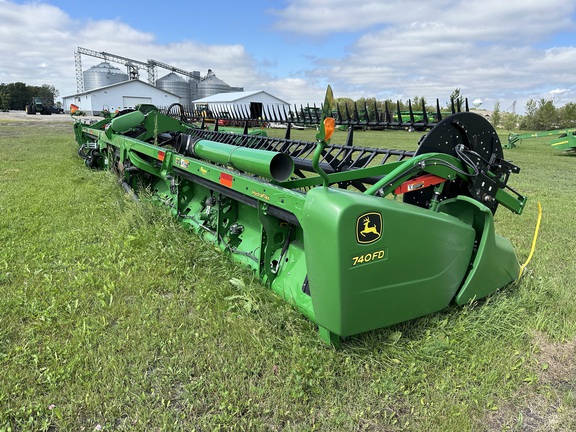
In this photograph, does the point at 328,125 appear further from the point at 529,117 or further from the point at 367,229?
the point at 529,117

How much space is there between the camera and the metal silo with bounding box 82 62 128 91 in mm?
65812

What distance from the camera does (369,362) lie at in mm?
2424

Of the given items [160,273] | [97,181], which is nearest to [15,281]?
[160,273]

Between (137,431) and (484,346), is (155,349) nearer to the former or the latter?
(137,431)

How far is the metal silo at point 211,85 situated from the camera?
197 feet

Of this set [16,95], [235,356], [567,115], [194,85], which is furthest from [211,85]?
[235,356]

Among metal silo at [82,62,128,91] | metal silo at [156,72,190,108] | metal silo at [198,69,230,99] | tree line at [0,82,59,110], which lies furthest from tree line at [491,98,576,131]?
tree line at [0,82,59,110]

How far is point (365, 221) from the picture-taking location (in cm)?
204

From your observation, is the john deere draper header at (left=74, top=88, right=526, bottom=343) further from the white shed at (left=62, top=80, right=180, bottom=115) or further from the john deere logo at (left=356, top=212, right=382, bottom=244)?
the white shed at (left=62, top=80, right=180, bottom=115)

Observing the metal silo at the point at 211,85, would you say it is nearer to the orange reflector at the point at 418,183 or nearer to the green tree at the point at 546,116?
the green tree at the point at 546,116

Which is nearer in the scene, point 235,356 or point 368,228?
point 368,228

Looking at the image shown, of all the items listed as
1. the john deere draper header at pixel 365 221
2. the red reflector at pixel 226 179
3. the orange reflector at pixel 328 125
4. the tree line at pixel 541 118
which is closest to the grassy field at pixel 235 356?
the john deere draper header at pixel 365 221

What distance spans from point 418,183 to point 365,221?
90 cm

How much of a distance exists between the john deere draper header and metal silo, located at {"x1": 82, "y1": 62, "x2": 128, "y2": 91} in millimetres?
70714
